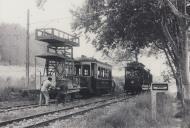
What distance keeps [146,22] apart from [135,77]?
61.0 ft

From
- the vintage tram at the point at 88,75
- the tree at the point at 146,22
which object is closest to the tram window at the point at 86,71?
the vintage tram at the point at 88,75

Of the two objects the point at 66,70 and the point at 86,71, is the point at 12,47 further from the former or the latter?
the point at 66,70

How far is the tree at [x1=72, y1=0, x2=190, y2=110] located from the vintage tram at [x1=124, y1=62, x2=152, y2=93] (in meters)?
14.1

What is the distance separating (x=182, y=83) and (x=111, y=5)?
5.08 metres

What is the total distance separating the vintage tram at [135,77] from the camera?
34.4 meters

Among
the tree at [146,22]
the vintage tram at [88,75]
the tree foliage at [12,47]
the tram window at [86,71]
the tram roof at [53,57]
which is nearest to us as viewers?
the tree at [146,22]

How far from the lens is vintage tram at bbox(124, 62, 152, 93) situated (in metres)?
34.4

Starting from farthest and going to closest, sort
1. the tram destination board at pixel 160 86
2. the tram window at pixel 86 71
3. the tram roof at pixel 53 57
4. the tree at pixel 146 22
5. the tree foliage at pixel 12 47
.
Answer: the tree foliage at pixel 12 47, the tram window at pixel 86 71, the tram roof at pixel 53 57, the tree at pixel 146 22, the tram destination board at pixel 160 86

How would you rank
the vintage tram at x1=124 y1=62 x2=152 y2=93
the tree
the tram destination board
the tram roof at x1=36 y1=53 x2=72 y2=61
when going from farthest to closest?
the vintage tram at x1=124 y1=62 x2=152 y2=93 → the tram roof at x1=36 y1=53 x2=72 y2=61 → the tree → the tram destination board

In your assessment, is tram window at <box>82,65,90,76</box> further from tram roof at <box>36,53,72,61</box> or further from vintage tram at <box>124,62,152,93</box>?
vintage tram at <box>124,62,152,93</box>

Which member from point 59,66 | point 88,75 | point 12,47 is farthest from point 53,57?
point 12,47

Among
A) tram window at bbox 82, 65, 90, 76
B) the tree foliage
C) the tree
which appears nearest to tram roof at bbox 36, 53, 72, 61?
the tree

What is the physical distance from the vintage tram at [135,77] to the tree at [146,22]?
1413 centimetres

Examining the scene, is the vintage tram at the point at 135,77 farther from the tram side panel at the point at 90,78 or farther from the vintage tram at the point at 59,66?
the vintage tram at the point at 59,66
